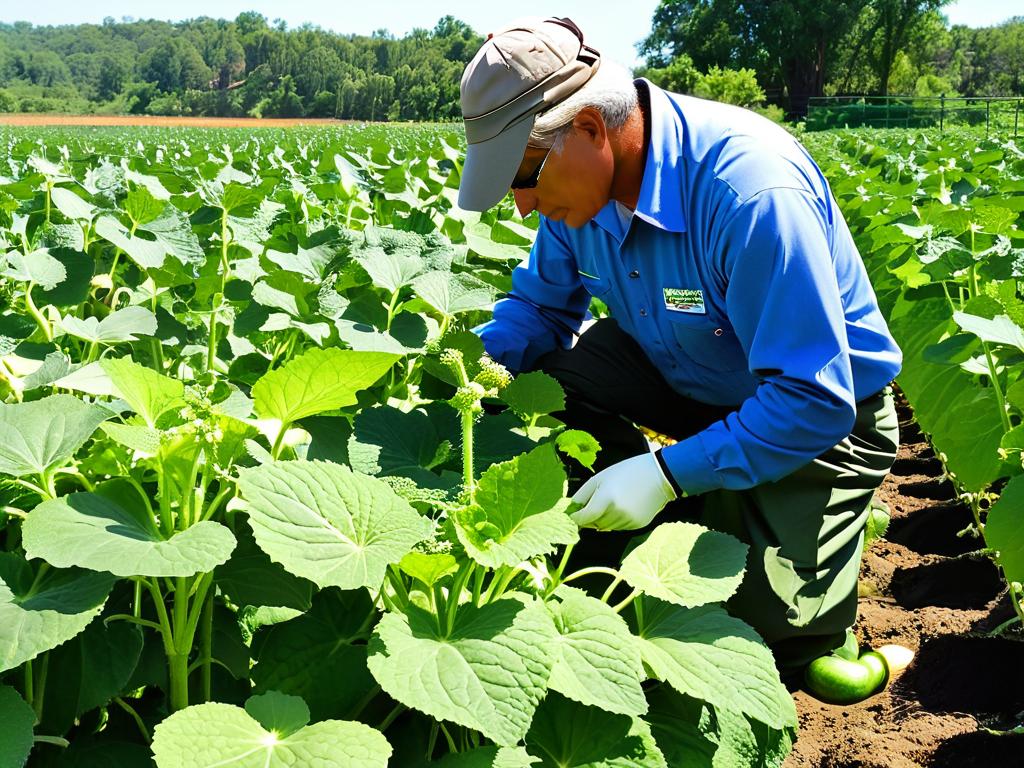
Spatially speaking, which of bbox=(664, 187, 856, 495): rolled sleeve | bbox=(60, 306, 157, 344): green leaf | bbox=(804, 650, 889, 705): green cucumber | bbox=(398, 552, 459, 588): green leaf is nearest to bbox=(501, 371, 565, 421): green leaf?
bbox=(664, 187, 856, 495): rolled sleeve

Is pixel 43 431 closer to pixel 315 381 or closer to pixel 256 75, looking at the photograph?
pixel 315 381

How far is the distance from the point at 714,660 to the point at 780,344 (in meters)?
0.87

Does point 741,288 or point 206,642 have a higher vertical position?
point 741,288

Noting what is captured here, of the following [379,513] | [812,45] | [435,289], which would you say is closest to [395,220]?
[435,289]

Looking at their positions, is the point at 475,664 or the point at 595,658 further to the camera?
the point at 595,658

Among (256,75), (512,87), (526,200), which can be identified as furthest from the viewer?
(256,75)

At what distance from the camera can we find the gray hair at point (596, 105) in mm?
2160

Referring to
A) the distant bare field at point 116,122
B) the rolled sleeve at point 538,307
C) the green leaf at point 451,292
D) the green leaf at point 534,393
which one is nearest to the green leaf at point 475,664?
the green leaf at point 534,393

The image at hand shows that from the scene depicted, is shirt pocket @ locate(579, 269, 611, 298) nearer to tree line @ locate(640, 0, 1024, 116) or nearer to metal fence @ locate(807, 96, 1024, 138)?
metal fence @ locate(807, 96, 1024, 138)

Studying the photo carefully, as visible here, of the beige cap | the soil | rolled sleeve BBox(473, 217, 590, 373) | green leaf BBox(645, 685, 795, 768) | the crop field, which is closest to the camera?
the crop field

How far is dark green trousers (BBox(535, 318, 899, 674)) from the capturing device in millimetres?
2523

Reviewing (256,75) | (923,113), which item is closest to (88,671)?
(923,113)

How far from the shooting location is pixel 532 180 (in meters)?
2.28

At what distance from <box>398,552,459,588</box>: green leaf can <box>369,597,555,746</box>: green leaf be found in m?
0.06
